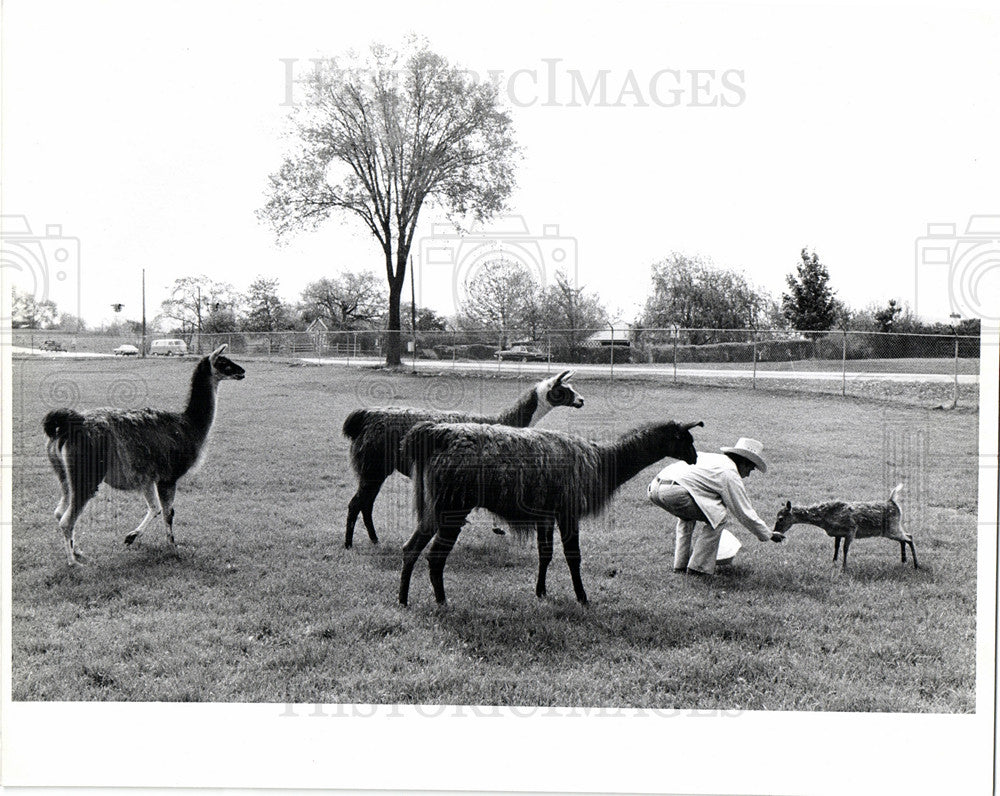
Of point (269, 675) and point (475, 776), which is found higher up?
point (269, 675)

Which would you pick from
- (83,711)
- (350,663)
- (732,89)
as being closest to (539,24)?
(732,89)

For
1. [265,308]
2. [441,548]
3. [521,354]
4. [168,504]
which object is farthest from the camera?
[265,308]

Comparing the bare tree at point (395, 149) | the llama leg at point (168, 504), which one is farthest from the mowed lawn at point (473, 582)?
the bare tree at point (395, 149)

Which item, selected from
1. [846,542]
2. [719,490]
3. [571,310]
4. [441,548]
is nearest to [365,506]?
[441,548]

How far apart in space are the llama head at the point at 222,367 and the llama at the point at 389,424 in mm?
680

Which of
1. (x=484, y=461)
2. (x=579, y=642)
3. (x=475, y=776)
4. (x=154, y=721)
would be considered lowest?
(x=475, y=776)

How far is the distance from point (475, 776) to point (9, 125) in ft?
12.8

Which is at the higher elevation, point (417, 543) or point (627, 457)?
point (627, 457)

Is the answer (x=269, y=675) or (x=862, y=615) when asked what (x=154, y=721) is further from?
(x=862, y=615)

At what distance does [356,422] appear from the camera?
324cm

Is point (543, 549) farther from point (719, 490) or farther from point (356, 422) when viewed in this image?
point (356, 422)

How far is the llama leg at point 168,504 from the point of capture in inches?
126

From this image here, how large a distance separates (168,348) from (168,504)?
2.63 feet

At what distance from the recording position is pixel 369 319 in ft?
11.4
